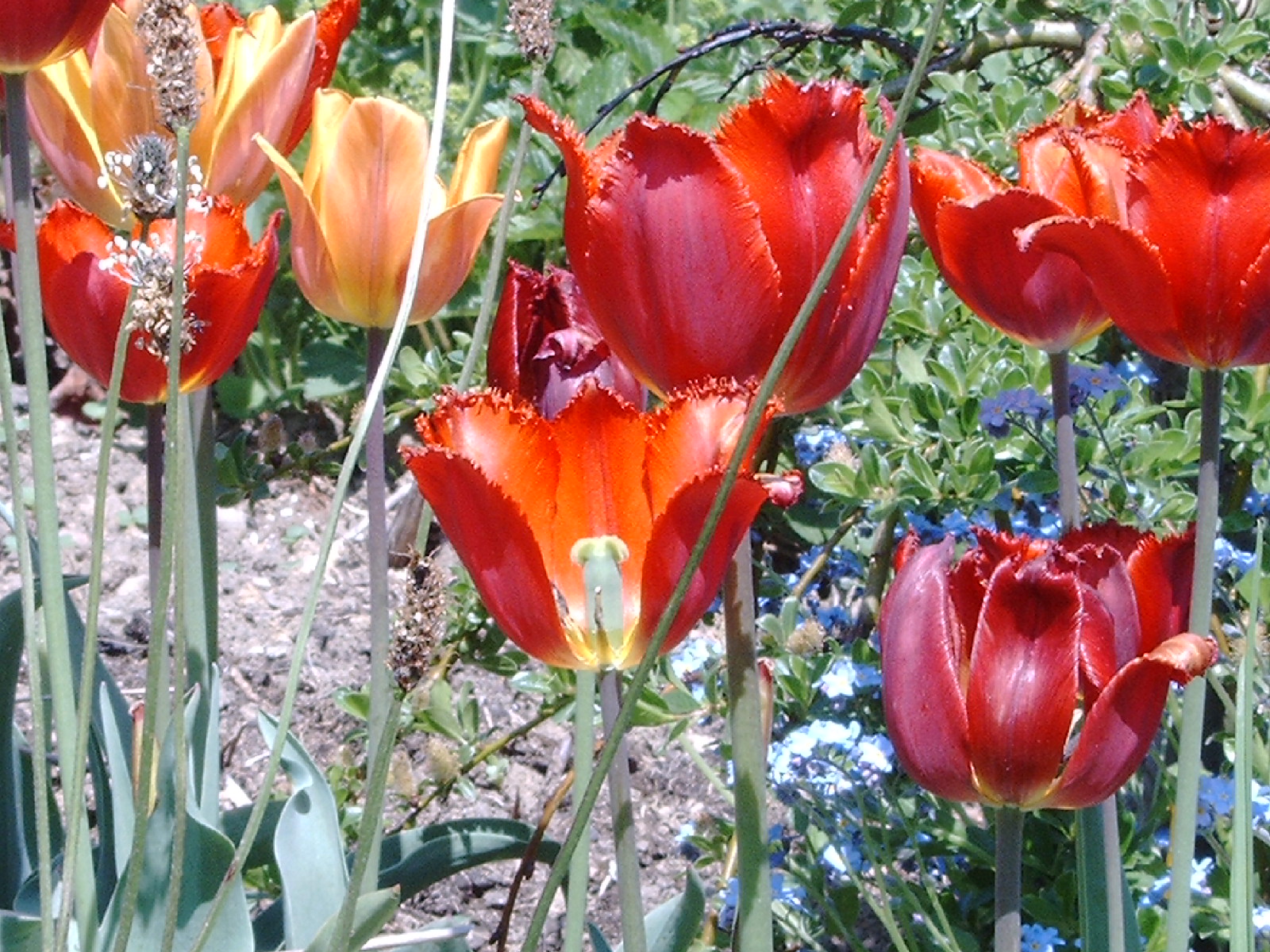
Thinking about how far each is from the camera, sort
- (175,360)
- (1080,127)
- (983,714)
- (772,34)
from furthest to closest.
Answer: (772,34), (1080,127), (983,714), (175,360)

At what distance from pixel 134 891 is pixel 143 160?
317 mm

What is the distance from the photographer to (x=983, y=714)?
77 centimetres

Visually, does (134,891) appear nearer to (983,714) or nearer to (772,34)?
(983,714)

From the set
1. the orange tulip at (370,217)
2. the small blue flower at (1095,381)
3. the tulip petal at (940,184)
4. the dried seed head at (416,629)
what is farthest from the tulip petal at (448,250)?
the small blue flower at (1095,381)

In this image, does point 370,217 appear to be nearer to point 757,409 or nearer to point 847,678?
point 757,409

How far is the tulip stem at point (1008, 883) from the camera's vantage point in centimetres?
78

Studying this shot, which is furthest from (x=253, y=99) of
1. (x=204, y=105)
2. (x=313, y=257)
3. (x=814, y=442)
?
(x=814, y=442)

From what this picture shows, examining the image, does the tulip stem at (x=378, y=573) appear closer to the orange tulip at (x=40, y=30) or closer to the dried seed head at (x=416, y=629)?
the orange tulip at (x=40, y=30)

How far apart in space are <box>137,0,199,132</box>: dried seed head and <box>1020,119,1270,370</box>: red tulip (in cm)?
38

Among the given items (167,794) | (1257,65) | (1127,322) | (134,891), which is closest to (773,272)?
(1127,322)

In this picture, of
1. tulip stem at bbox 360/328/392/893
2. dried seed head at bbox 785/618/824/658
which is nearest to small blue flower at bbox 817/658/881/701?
dried seed head at bbox 785/618/824/658

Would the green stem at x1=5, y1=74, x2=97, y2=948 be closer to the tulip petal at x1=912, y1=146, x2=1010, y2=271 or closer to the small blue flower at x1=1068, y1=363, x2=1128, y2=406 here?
the tulip petal at x1=912, y1=146, x2=1010, y2=271

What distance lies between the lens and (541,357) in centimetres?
85

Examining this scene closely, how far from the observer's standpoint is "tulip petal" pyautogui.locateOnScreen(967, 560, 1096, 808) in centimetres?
76
